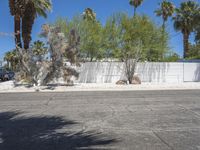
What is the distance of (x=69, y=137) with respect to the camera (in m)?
7.95

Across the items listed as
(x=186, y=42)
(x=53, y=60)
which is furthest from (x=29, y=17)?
(x=186, y=42)

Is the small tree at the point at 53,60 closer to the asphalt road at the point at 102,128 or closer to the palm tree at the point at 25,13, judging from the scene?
the palm tree at the point at 25,13

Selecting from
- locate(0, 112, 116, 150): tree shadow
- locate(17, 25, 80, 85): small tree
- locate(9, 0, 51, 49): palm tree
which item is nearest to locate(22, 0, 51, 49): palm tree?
locate(9, 0, 51, 49): palm tree

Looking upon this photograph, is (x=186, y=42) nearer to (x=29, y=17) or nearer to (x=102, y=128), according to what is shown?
(x=29, y=17)

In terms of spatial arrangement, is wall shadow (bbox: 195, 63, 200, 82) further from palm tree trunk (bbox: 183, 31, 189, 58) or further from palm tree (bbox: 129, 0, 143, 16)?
palm tree (bbox: 129, 0, 143, 16)

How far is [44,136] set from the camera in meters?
8.14

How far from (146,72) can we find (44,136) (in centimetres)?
2436

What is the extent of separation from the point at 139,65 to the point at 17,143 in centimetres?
2481

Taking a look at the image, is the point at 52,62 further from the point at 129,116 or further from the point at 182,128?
the point at 182,128

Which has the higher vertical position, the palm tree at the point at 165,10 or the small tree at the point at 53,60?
the palm tree at the point at 165,10

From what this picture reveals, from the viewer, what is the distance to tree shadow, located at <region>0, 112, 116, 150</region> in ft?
23.6

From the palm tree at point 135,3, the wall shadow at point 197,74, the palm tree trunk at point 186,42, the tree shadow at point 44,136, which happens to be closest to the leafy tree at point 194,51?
the palm tree trunk at point 186,42

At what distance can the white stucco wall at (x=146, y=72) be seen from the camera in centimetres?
3092

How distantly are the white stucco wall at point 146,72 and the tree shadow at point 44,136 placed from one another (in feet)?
66.7
